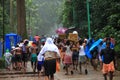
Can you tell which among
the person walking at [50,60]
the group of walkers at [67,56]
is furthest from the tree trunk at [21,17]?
the person walking at [50,60]

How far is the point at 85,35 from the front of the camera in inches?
1444

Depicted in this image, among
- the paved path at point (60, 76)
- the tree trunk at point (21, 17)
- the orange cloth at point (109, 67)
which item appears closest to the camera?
the orange cloth at point (109, 67)

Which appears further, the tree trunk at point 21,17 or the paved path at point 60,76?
the tree trunk at point 21,17

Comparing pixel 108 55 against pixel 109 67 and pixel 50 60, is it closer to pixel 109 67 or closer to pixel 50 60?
pixel 109 67

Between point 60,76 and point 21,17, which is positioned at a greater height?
point 21,17

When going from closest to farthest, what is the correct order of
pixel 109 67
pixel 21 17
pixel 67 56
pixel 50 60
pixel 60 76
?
Result: pixel 50 60
pixel 109 67
pixel 60 76
pixel 67 56
pixel 21 17

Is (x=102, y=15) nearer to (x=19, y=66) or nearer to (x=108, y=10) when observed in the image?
(x=108, y=10)

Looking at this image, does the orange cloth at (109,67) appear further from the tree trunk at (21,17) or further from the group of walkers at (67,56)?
the tree trunk at (21,17)

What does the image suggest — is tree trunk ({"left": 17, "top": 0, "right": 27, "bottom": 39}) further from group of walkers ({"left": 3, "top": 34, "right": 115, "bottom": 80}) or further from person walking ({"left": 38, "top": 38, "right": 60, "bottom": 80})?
person walking ({"left": 38, "top": 38, "right": 60, "bottom": 80})

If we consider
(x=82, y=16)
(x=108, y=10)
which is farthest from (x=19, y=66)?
(x=82, y=16)

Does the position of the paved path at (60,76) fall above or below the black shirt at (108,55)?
below

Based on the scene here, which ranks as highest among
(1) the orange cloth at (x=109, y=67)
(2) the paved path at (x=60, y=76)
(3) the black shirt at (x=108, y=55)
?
(3) the black shirt at (x=108, y=55)

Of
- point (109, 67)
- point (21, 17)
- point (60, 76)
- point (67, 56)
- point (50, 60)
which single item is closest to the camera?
point (50, 60)

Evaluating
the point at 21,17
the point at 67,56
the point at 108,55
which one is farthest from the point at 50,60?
the point at 21,17
